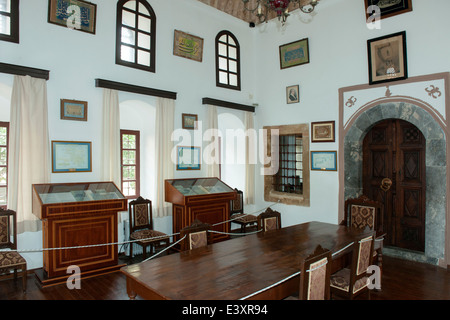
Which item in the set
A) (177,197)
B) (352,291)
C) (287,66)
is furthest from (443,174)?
(177,197)

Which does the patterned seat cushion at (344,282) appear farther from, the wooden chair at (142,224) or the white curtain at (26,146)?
the white curtain at (26,146)

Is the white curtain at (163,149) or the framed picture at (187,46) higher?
the framed picture at (187,46)

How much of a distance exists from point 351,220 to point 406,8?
12.5 feet

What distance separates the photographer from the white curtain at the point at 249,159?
802cm

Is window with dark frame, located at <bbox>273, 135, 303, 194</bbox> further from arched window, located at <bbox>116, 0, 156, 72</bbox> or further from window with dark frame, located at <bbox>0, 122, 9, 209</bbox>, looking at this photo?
window with dark frame, located at <bbox>0, 122, 9, 209</bbox>

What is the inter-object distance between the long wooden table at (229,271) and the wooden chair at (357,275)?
9.4 inches

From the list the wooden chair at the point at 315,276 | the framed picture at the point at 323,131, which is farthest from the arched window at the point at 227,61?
the wooden chair at the point at 315,276

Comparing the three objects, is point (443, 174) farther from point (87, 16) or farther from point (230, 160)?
point (87, 16)

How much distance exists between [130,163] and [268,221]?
3457mm

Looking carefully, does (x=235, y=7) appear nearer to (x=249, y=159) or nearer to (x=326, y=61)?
(x=326, y=61)

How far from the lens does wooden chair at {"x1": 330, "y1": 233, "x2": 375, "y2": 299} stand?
3.04 metres

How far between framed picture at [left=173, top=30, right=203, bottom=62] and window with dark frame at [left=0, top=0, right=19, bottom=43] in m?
2.76

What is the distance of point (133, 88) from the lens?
5.82 meters

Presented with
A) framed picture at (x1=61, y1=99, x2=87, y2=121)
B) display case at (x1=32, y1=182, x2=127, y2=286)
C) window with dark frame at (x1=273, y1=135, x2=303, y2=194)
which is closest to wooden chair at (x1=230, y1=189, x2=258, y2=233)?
window with dark frame at (x1=273, y1=135, x2=303, y2=194)
